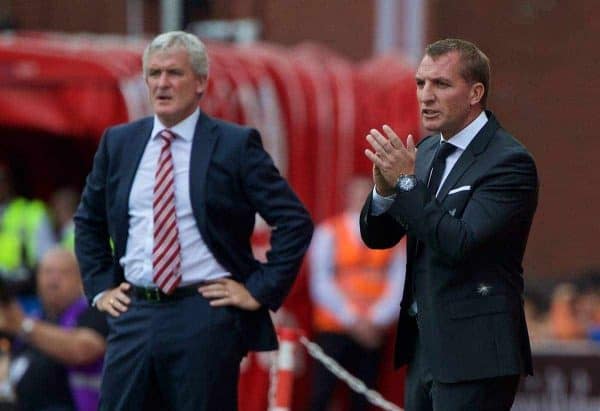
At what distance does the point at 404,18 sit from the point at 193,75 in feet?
40.1

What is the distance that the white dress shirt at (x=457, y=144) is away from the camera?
630 centimetres

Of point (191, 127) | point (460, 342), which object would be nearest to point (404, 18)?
point (191, 127)

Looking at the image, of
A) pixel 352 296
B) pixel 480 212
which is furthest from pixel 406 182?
pixel 352 296

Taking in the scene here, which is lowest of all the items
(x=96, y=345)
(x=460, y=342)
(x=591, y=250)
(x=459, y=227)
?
(x=591, y=250)

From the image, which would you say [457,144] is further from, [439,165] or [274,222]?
[274,222]

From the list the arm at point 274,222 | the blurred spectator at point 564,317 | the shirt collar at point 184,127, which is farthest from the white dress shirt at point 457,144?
the blurred spectator at point 564,317

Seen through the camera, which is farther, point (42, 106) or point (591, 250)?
point (591, 250)

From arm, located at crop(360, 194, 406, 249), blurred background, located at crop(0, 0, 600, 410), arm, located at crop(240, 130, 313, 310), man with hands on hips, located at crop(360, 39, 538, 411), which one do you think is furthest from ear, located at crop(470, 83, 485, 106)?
blurred background, located at crop(0, 0, 600, 410)

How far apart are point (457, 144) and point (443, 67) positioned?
0.28m

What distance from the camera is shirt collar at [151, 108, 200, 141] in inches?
286

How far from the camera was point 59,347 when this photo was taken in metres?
9.28

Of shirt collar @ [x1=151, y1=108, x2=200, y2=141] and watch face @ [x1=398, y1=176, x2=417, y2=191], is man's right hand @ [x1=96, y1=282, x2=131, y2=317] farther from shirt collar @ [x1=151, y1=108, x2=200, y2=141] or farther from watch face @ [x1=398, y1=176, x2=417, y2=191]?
watch face @ [x1=398, y1=176, x2=417, y2=191]

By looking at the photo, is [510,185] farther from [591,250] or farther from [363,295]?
[591,250]

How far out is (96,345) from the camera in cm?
930
